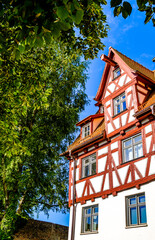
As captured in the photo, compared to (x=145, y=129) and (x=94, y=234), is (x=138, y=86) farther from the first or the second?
(x=94, y=234)

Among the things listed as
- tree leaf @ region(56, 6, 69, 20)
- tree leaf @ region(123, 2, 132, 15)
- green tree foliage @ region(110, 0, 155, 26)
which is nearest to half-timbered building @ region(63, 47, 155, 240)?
green tree foliage @ region(110, 0, 155, 26)

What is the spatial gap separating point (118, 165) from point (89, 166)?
2.78 meters

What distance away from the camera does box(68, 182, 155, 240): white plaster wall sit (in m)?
10.6

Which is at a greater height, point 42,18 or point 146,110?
point 146,110

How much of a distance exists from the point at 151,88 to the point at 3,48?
37.0 ft

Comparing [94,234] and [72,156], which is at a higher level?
[72,156]

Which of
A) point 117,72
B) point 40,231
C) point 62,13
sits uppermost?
point 117,72

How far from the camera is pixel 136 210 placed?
1146 cm

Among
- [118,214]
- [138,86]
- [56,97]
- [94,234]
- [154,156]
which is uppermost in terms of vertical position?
[56,97]

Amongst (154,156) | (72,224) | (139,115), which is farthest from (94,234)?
(139,115)

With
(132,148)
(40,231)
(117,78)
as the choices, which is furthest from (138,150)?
(40,231)

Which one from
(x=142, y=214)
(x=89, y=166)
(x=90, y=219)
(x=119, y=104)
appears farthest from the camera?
(x=89, y=166)

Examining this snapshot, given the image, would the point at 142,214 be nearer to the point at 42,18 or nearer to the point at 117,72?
the point at 117,72

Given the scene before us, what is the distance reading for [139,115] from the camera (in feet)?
41.8
